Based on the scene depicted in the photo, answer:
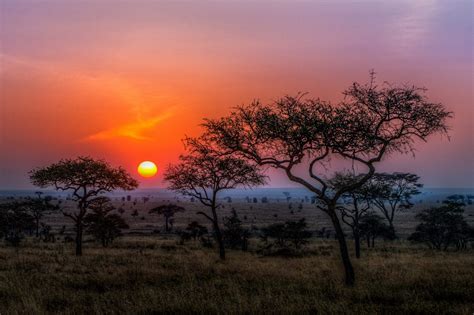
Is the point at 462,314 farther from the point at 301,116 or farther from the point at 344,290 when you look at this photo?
the point at 301,116

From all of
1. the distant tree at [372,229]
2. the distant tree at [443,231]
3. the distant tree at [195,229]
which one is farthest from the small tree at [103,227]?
the distant tree at [443,231]

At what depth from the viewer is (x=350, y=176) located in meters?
37.1

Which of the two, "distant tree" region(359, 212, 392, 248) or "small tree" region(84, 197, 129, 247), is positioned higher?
"small tree" region(84, 197, 129, 247)

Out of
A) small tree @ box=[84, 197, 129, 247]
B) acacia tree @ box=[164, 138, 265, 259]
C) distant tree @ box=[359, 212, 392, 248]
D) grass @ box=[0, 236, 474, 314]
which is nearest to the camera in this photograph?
grass @ box=[0, 236, 474, 314]

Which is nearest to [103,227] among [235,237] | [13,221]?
[13,221]

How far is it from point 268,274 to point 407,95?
10509 millimetres

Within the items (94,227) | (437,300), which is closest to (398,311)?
(437,300)

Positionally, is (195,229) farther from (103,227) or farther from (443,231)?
(443,231)

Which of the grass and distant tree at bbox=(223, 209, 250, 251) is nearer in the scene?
the grass

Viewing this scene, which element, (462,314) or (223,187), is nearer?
(462,314)

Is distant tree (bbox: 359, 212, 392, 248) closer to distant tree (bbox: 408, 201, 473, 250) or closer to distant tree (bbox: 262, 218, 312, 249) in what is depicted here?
distant tree (bbox: 408, 201, 473, 250)

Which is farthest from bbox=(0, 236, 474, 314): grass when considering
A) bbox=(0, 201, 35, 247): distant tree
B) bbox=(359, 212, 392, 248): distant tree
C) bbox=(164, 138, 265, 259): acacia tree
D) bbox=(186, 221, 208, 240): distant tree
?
bbox=(0, 201, 35, 247): distant tree

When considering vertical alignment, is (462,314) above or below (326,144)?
below

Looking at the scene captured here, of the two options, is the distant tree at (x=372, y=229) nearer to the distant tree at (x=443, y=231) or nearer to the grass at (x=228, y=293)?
the distant tree at (x=443, y=231)
